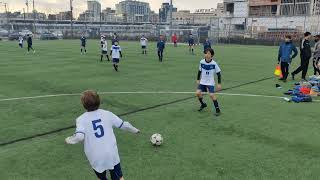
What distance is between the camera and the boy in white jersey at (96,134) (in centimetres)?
450

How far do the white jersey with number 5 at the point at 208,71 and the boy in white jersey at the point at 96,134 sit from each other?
19.5ft

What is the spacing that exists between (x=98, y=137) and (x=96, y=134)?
49 mm

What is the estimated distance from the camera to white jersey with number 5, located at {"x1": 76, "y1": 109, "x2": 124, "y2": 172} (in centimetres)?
454

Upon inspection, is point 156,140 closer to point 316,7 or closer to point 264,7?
point 316,7

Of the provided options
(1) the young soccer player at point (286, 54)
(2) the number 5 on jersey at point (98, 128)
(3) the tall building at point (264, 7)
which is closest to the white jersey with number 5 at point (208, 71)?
(2) the number 5 on jersey at point (98, 128)

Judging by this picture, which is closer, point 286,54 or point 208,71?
point 208,71

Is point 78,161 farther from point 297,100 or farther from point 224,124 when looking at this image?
point 297,100

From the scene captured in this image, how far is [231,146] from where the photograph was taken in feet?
24.8

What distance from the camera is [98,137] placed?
15.0 ft

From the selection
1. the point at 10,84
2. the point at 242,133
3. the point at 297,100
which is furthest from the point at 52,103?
the point at 297,100

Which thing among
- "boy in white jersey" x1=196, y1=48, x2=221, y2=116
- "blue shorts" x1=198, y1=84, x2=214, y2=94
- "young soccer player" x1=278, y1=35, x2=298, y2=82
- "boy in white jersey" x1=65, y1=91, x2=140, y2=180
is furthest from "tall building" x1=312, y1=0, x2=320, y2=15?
"boy in white jersey" x1=65, y1=91, x2=140, y2=180

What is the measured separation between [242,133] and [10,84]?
11589 millimetres

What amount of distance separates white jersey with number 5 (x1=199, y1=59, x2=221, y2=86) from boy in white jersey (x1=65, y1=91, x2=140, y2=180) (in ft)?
19.5

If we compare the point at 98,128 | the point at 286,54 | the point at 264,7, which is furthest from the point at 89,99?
the point at 264,7
